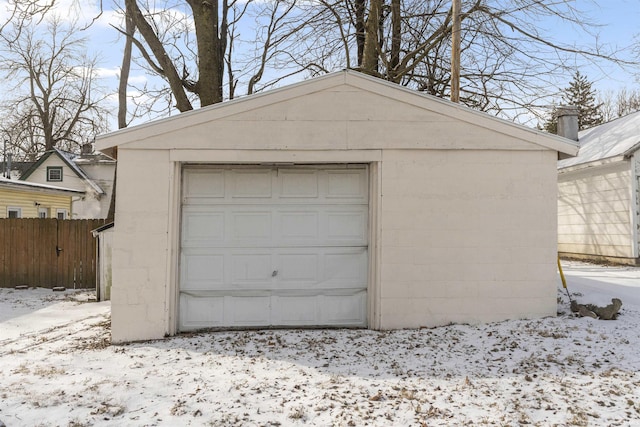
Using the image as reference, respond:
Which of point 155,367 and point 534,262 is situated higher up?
point 534,262

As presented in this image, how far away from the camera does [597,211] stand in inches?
508

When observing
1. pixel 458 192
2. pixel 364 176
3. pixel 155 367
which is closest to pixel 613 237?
pixel 458 192

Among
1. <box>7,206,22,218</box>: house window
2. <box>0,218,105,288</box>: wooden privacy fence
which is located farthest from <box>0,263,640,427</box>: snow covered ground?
<box>7,206,22,218</box>: house window

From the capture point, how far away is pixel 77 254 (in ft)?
37.2

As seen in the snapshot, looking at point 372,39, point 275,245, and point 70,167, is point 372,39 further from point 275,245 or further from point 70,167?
point 70,167

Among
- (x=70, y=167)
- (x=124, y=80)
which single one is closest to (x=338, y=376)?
(x=124, y=80)

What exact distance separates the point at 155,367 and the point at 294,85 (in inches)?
149

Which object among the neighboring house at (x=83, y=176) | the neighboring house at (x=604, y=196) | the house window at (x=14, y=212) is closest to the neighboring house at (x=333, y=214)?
the neighboring house at (x=604, y=196)

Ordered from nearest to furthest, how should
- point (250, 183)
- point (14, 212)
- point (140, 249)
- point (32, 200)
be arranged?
point (140, 249) < point (250, 183) < point (14, 212) < point (32, 200)

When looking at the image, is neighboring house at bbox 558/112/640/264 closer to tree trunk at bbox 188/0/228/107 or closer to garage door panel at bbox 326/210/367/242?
garage door panel at bbox 326/210/367/242

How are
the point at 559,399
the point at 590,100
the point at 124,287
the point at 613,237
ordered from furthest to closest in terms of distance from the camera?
1. the point at 590,100
2. the point at 613,237
3. the point at 124,287
4. the point at 559,399

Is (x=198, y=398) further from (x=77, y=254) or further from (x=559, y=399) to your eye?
(x=77, y=254)

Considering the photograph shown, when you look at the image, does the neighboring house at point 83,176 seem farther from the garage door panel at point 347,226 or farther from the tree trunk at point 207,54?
the garage door panel at point 347,226

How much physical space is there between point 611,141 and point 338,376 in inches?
476
